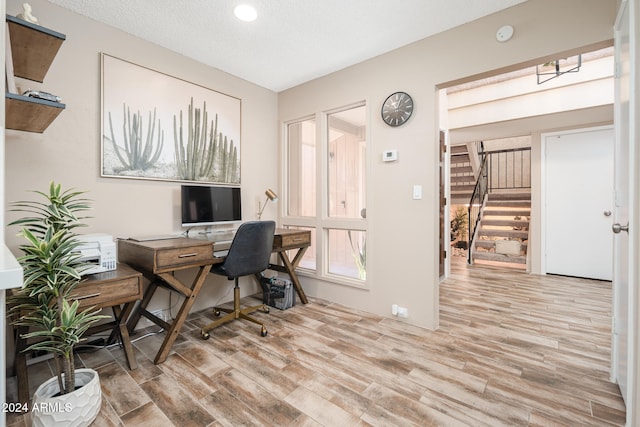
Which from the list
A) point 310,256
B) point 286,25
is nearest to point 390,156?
point 286,25

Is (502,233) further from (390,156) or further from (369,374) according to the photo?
(369,374)

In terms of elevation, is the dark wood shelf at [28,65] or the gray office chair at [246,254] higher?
the dark wood shelf at [28,65]

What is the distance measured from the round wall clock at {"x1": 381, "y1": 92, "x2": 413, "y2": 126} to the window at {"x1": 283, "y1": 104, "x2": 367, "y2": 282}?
0.93ft

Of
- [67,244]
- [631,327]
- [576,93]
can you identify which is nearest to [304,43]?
[67,244]

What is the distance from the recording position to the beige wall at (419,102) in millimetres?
2016

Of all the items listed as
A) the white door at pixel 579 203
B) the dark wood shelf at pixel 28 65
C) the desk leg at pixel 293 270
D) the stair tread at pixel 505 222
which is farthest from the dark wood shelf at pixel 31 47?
the stair tread at pixel 505 222

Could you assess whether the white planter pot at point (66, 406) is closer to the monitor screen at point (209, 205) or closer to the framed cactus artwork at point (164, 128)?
the monitor screen at point (209, 205)

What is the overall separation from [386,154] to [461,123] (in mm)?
2352

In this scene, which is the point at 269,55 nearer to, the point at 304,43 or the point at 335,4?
the point at 304,43

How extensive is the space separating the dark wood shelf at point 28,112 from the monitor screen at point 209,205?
3.38 ft

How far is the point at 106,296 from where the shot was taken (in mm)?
1791

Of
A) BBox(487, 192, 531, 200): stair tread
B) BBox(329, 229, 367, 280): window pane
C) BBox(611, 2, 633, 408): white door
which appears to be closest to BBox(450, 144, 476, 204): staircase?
BBox(487, 192, 531, 200): stair tread

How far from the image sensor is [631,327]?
1.38 metres

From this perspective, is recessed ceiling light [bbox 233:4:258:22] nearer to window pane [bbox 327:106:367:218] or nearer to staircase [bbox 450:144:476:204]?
window pane [bbox 327:106:367:218]
